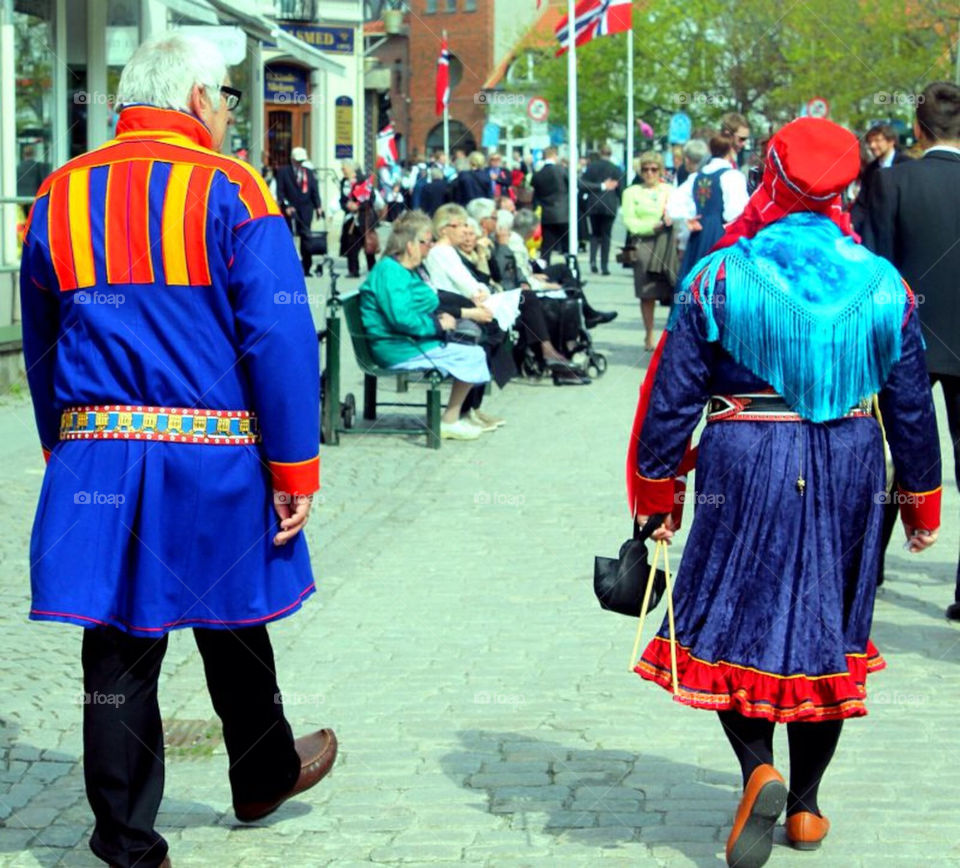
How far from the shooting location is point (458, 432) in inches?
469

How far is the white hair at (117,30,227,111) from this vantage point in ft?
13.2

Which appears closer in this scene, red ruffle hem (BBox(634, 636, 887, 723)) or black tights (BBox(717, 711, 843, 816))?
red ruffle hem (BBox(634, 636, 887, 723))

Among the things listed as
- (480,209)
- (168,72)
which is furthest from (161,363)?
(480,209)

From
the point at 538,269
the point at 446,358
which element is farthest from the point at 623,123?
the point at 446,358

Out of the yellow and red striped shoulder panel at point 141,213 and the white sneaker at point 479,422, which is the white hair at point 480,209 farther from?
the yellow and red striped shoulder panel at point 141,213

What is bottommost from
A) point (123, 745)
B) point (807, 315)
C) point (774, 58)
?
point (123, 745)

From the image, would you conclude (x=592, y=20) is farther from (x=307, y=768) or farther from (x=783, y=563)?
(x=783, y=563)

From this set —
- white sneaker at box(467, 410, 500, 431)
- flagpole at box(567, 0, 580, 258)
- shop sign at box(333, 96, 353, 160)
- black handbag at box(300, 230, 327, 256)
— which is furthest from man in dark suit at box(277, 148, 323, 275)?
shop sign at box(333, 96, 353, 160)

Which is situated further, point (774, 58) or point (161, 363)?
point (774, 58)

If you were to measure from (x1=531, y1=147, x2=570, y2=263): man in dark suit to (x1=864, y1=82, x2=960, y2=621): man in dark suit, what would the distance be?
58.1ft

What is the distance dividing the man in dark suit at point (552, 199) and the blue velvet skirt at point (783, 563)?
20.6 m

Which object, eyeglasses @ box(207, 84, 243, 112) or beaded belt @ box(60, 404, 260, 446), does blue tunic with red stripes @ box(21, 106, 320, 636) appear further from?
eyeglasses @ box(207, 84, 243, 112)

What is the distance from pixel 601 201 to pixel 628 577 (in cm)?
2264

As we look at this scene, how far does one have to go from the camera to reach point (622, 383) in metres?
15.1
